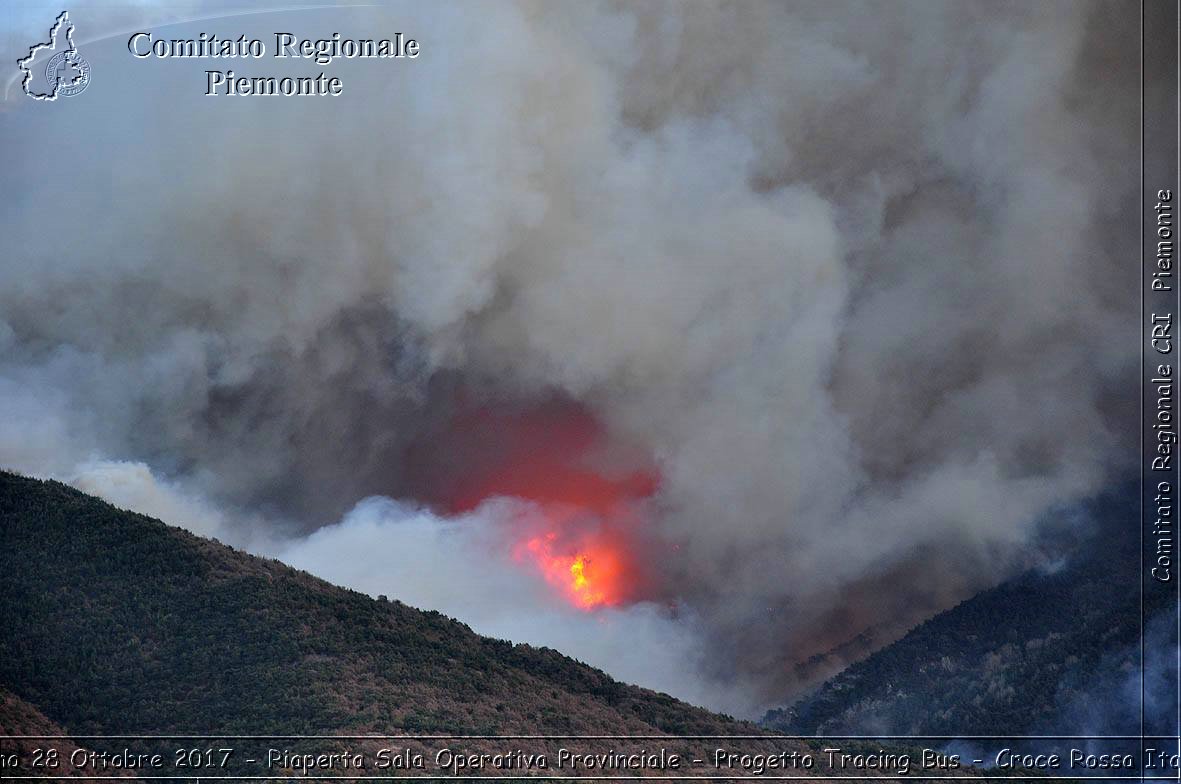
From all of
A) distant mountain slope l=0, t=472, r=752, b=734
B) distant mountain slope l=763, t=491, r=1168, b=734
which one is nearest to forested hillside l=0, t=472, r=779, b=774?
distant mountain slope l=0, t=472, r=752, b=734

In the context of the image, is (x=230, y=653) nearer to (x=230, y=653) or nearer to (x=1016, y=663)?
(x=230, y=653)

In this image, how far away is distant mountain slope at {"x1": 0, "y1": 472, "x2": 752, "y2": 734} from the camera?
58.9 meters

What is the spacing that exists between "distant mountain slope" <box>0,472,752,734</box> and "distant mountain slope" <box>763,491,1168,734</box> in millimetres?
22299

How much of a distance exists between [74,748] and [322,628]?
48.2 feet

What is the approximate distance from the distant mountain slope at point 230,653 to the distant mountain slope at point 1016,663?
22.3m

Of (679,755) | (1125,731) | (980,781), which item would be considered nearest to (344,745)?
(679,755)

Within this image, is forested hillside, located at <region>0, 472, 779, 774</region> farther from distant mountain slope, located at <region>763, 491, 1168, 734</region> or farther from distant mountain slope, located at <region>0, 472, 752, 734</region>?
distant mountain slope, located at <region>763, 491, 1168, 734</region>

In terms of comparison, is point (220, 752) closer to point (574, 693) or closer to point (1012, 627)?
point (574, 693)

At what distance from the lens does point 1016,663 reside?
84.0m

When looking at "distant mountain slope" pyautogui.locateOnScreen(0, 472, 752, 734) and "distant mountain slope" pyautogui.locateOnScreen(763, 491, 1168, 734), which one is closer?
"distant mountain slope" pyautogui.locateOnScreen(0, 472, 752, 734)

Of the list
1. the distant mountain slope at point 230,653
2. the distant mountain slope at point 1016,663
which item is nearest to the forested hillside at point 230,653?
the distant mountain slope at point 230,653

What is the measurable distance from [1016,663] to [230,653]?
50.7 metres

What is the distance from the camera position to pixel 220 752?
182ft

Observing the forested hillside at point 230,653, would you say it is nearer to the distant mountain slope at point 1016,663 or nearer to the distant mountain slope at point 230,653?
the distant mountain slope at point 230,653
